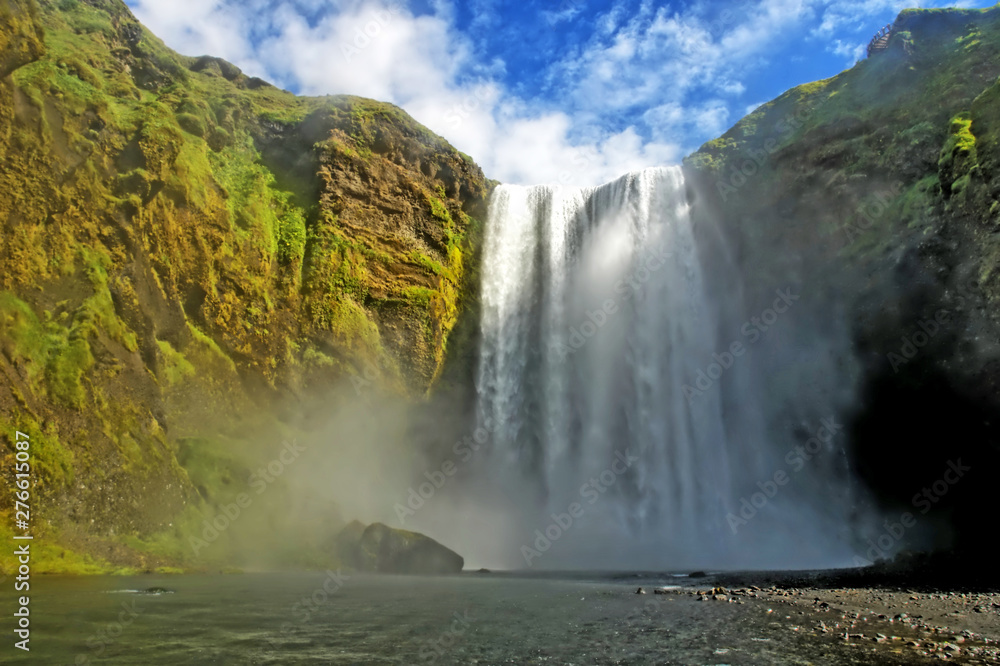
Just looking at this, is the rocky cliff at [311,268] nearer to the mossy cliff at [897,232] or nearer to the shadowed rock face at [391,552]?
the mossy cliff at [897,232]

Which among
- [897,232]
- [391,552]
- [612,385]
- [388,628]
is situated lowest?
[391,552]

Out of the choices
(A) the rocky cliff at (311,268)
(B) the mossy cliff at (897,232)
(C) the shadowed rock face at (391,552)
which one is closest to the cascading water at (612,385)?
(A) the rocky cliff at (311,268)

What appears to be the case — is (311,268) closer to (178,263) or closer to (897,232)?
(178,263)

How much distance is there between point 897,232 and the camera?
22594mm

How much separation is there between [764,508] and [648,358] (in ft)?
29.4

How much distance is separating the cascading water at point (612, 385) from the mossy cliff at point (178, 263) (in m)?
3.76

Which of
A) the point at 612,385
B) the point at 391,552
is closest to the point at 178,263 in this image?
the point at 391,552

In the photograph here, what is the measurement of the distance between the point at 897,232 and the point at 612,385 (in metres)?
14.2

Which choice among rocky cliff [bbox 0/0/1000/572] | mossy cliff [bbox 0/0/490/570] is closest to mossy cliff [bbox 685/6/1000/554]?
rocky cliff [bbox 0/0/1000/572]

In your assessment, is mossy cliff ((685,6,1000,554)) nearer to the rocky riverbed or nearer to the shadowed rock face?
the rocky riverbed

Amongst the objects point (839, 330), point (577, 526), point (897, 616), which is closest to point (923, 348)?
point (839, 330)

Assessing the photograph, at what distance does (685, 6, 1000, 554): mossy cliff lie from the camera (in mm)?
A: 19062

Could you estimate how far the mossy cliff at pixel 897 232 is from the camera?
19.1 m

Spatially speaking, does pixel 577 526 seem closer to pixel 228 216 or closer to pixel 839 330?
pixel 839 330
